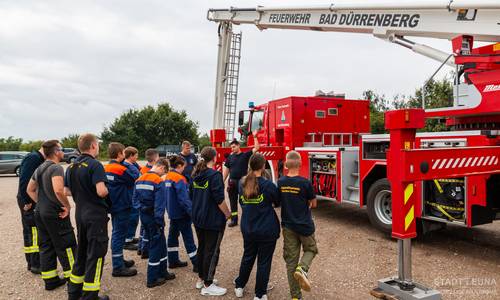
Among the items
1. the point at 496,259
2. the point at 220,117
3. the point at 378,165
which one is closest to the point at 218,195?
the point at 378,165

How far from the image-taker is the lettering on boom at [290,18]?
736cm

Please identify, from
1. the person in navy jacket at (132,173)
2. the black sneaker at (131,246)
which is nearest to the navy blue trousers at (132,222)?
the person in navy jacket at (132,173)

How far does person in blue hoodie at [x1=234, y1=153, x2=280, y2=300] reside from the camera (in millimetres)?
3588

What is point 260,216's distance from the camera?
3607 mm

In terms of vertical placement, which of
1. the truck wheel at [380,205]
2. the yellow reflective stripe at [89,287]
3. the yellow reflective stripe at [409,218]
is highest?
the yellow reflective stripe at [409,218]

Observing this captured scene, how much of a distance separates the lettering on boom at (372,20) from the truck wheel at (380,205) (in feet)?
8.44

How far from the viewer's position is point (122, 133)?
132ft

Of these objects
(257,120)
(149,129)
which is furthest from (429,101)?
(149,129)

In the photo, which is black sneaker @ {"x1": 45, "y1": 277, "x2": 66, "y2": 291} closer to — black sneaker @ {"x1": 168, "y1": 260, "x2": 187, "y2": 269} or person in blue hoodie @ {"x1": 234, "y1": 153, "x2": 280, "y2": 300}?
black sneaker @ {"x1": 168, "y1": 260, "x2": 187, "y2": 269}

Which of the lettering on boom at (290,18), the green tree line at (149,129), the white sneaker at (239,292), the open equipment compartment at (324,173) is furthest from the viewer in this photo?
the green tree line at (149,129)

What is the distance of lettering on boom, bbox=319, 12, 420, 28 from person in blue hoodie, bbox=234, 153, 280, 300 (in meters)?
3.83

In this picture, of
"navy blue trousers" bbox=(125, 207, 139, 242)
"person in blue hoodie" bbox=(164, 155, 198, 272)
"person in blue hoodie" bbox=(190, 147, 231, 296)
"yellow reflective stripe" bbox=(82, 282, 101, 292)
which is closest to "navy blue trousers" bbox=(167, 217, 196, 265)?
"person in blue hoodie" bbox=(164, 155, 198, 272)

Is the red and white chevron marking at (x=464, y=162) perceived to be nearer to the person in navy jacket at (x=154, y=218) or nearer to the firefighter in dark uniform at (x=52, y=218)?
the person in navy jacket at (x=154, y=218)

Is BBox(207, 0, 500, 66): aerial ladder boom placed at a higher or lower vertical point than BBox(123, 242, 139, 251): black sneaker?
higher
